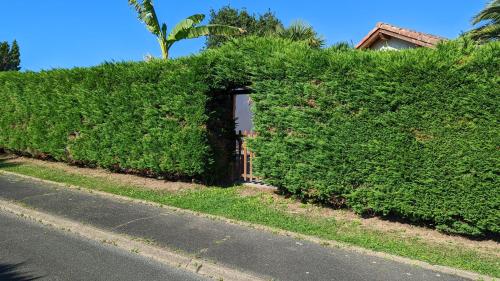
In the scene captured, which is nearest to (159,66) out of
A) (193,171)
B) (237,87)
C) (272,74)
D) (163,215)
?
(237,87)

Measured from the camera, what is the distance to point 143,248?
5.86 metres

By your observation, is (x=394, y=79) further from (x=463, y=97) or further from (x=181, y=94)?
(x=181, y=94)

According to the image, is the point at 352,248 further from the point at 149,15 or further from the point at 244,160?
the point at 149,15

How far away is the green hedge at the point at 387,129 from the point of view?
5938 mm

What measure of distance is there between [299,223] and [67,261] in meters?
3.41

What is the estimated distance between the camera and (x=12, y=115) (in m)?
14.4

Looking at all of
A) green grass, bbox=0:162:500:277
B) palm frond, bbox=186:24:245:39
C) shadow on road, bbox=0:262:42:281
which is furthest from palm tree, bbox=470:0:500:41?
shadow on road, bbox=0:262:42:281

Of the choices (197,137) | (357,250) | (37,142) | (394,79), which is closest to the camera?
(357,250)

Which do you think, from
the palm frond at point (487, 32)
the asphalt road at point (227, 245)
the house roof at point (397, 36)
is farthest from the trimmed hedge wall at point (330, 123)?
the palm frond at point (487, 32)

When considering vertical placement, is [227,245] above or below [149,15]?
below

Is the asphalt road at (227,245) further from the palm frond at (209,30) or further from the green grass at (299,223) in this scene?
the palm frond at (209,30)

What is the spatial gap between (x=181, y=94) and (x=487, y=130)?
5904mm

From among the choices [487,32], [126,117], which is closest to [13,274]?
[126,117]

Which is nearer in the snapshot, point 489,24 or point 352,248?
point 352,248
